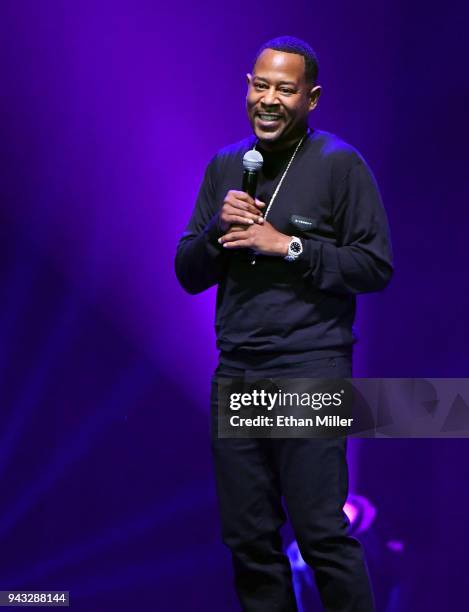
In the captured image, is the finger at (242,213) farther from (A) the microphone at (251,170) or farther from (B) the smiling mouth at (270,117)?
(B) the smiling mouth at (270,117)

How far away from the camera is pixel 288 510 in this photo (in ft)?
8.10

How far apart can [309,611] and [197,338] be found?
89cm

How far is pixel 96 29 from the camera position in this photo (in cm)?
303

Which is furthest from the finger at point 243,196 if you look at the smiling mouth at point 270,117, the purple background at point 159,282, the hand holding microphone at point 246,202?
the purple background at point 159,282

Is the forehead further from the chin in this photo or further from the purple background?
the purple background

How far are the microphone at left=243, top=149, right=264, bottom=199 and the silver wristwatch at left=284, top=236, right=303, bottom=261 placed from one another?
15 centimetres

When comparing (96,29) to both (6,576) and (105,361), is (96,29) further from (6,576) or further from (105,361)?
(6,576)

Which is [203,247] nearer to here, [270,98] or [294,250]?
[294,250]

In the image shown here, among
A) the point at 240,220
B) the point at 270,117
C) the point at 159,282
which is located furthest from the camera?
the point at 159,282

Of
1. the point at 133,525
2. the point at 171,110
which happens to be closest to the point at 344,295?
the point at 171,110

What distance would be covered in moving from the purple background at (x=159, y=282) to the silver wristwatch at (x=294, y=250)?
2.35ft

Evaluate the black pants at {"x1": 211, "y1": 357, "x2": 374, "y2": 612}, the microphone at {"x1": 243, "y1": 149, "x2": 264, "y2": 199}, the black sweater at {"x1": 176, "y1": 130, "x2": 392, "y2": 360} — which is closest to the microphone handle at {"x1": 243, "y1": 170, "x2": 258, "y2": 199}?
the microphone at {"x1": 243, "y1": 149, "x2": 264, "y2": 199}

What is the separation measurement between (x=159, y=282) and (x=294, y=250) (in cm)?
82

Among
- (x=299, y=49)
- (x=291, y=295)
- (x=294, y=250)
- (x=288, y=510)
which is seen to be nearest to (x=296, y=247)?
(x=294, y=250)
